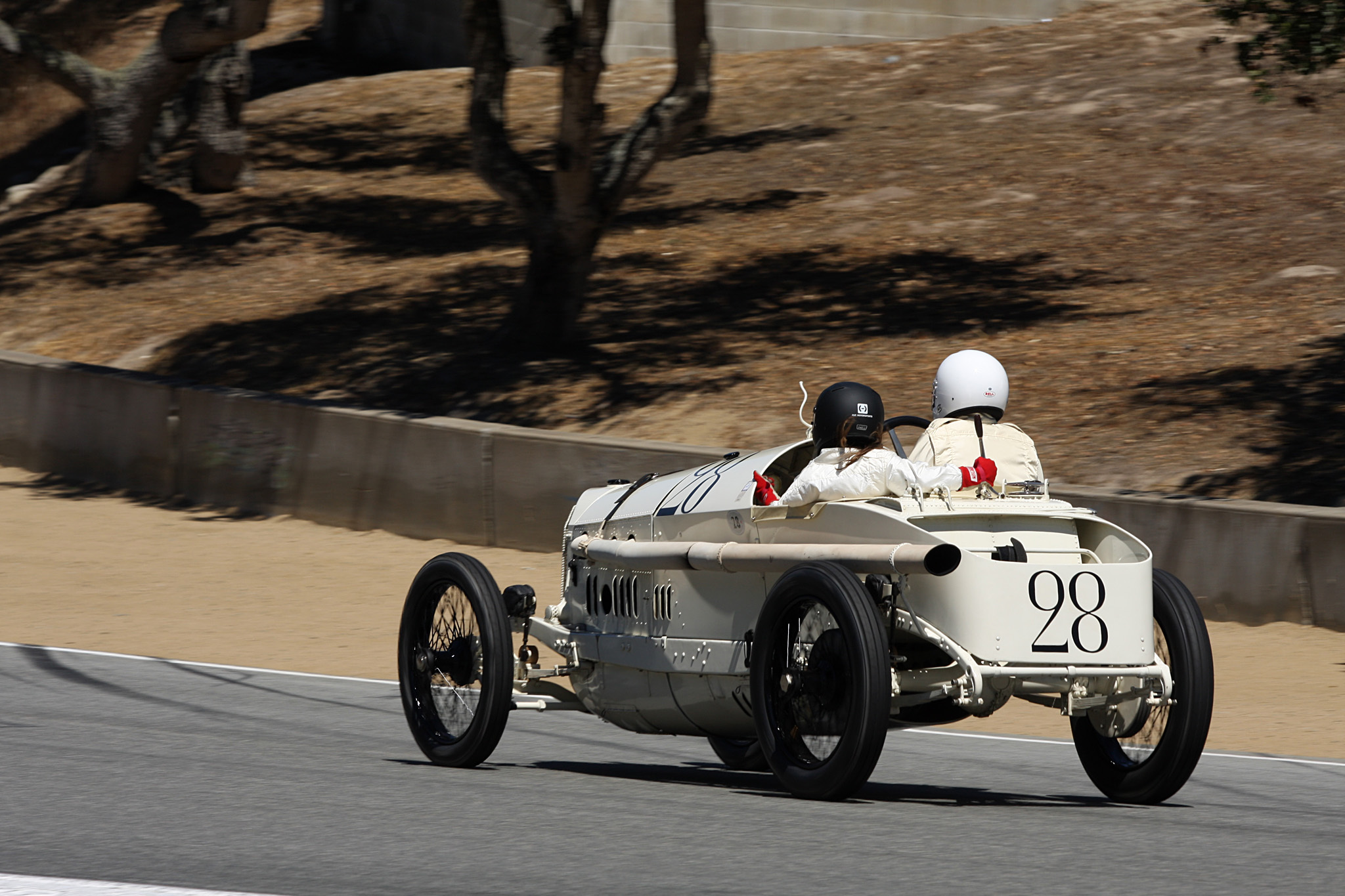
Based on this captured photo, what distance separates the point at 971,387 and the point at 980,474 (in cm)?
47

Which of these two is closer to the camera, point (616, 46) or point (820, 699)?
point (820, 699)

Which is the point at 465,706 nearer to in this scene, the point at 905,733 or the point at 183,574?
the point at 905,733

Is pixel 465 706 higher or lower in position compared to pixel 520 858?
lower

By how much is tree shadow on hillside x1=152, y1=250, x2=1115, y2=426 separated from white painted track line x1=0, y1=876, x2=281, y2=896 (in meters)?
12.0

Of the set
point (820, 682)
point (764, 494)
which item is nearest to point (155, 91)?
point (764, 494)

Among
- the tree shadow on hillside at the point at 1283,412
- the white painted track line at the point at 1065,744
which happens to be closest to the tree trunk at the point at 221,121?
the tree shadow on hillside at the point at 1283,412

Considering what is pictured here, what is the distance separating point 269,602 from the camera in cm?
1362

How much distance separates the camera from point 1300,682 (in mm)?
10883

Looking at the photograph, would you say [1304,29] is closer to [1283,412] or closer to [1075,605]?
[1283,412]

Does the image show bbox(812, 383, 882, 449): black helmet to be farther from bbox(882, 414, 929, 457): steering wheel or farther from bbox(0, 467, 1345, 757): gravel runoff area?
bbox(0, 467, 1345, 757): gravel runoff area

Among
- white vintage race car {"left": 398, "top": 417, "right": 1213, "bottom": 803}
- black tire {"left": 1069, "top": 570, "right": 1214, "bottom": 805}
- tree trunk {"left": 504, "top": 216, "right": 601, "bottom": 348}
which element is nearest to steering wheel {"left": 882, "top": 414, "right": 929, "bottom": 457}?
white vintage race car {"left": 398, "top": 417, "right": 1213, "bottom": 803}

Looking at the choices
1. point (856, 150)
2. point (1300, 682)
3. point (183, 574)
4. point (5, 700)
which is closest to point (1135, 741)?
point (1300, 682)

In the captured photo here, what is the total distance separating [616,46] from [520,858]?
83.2 feet

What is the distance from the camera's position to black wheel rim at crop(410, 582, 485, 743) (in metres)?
7.63
